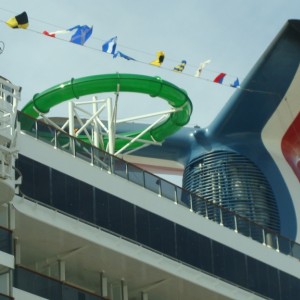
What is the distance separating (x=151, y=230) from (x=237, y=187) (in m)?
14.7

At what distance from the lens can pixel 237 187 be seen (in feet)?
129

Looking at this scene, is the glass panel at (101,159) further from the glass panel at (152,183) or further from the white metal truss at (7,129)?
the white metal truss at (7,129)

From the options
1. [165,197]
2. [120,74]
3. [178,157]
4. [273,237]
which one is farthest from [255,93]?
[165,197]

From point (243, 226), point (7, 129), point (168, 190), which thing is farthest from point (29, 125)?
point (243, 226)

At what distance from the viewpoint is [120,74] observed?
106ft

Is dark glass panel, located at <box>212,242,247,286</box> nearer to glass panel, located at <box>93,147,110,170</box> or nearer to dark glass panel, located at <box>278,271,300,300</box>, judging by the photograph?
dark glass panel, located at <box>278,271,300,300</box>

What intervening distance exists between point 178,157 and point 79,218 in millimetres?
19550

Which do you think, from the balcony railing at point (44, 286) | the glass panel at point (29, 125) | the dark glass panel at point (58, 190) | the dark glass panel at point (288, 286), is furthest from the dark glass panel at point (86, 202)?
the dark glass panel at point (288, 286)

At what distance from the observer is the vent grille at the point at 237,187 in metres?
38.9

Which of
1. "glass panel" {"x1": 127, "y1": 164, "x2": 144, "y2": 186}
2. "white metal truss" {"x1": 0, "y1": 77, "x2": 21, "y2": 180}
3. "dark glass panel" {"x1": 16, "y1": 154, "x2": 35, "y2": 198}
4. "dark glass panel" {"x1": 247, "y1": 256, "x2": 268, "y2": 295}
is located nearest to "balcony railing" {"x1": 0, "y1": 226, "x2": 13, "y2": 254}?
"white metal truss" {"x1": 0, "y1": 77, "x2": 21, "y2": 180}

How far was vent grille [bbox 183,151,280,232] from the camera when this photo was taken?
38875 millimetres

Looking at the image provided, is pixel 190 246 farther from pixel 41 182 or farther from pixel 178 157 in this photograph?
pixel 178 157

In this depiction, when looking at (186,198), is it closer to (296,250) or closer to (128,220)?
(128,220)

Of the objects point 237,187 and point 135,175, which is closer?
point 135,175
